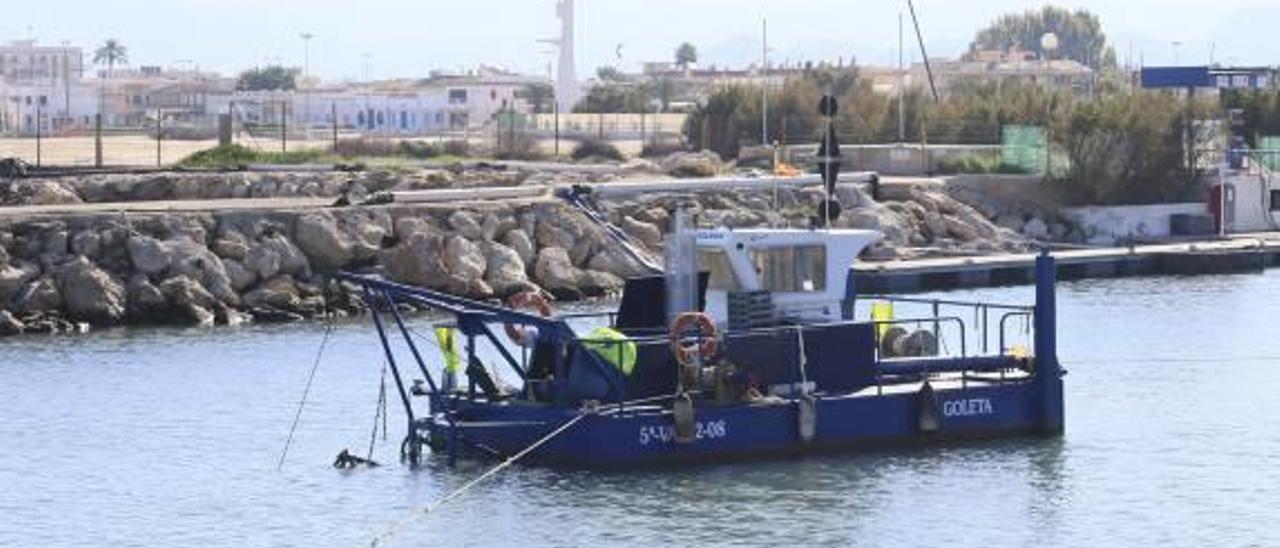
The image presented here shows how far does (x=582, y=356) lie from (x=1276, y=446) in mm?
8945

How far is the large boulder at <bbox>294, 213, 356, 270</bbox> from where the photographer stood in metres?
56.9

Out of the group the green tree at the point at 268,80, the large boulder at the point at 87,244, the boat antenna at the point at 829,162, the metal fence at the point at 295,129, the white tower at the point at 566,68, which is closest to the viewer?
the boat antenna at the point at 829,162

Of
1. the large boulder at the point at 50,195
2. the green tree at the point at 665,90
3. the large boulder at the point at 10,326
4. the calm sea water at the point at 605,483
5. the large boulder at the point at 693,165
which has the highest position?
the green tree at the point at 665,90

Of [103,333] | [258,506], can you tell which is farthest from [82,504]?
[103,333]

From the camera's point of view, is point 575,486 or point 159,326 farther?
point 159,326

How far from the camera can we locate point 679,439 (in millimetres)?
34156

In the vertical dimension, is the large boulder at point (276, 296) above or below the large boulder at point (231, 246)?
below

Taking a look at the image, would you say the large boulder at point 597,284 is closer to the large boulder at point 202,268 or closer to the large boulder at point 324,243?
the large boulder at point 324,243

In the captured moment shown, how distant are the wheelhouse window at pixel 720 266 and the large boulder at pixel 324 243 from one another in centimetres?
2173

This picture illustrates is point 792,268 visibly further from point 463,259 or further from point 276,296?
point 463,259

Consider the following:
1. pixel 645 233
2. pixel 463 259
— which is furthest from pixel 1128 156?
pixel 463 259

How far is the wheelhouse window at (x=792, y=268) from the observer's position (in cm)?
3609

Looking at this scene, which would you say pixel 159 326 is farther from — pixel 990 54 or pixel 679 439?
pixel 990 54

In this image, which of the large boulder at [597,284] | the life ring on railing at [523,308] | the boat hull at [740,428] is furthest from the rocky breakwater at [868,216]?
the boat hull at [740,428]
